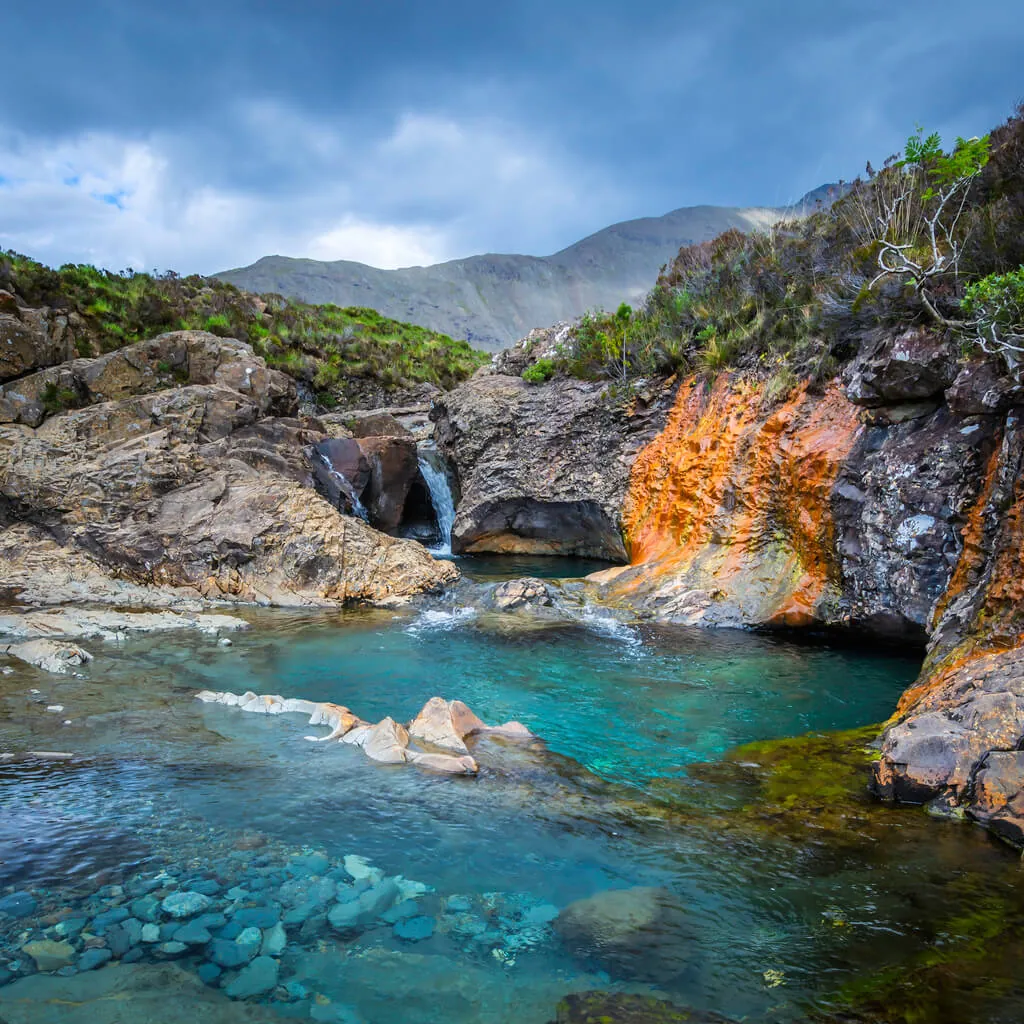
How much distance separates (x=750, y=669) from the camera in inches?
302

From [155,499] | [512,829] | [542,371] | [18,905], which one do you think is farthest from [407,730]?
[542,371]

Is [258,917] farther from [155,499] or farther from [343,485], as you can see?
[343,485]

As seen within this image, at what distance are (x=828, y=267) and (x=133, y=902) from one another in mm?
11883

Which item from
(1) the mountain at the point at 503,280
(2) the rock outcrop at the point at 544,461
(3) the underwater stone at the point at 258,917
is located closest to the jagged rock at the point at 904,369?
(2) the rock outcrop at the point at 544,461

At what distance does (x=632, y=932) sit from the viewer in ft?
10.00

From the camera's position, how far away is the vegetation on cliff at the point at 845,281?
24.8ft

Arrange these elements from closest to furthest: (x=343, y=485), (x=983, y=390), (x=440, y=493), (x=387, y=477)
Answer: (x=983, y=390), (x=343, y=485), (x=387, y=477), (x=440, y=493)

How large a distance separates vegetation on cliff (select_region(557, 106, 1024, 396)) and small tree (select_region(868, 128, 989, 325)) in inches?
0.9

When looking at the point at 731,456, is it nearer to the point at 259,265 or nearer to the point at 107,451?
the point at 107,451

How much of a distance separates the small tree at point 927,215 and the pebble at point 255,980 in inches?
306

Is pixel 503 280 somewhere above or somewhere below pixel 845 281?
above

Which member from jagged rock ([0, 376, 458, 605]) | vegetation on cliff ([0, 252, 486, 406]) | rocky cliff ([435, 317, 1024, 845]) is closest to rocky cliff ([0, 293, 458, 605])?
jagged rock ([0, 376, 458, 605])

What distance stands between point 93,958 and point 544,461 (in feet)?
41.6

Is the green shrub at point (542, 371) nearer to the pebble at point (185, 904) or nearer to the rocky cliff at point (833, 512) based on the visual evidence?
the rocky cliff at point (833, 512)
